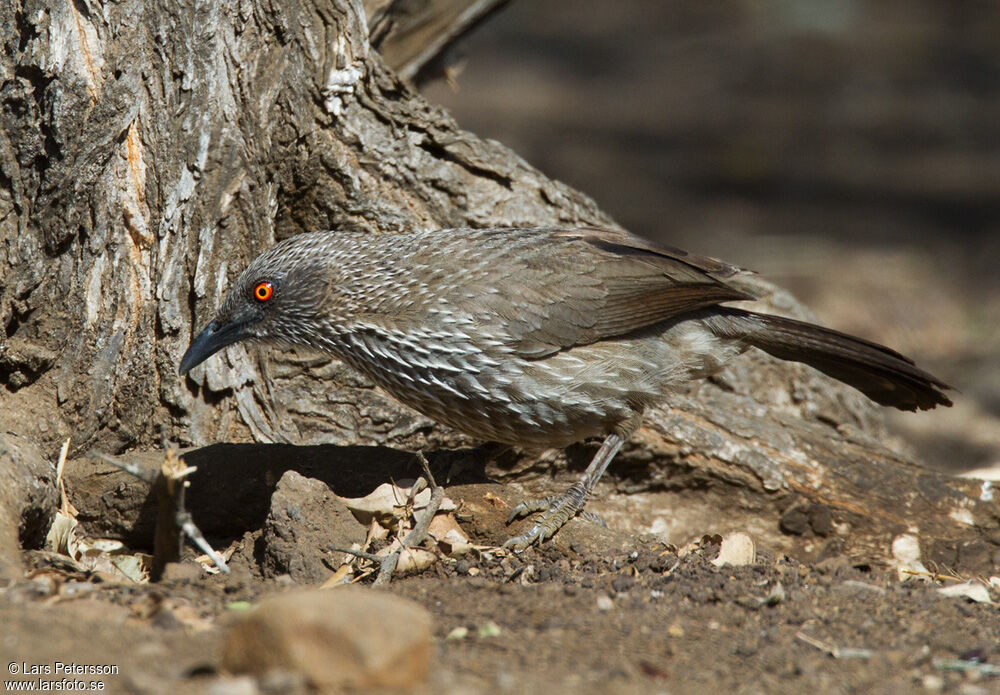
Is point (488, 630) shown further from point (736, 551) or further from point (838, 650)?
point (736, 551)

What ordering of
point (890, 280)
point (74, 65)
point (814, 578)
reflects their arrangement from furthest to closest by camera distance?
point (890, 280) < point (74, 65) < point (814, 578)

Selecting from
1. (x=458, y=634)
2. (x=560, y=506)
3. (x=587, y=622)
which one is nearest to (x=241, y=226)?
(x=560, y=506)

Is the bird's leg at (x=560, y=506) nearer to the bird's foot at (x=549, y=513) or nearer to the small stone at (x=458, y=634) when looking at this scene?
the bird's foot at (x=549, y=513)

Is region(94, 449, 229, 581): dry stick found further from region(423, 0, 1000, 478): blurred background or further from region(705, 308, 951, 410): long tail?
region(423, 0, 1000, 478): blurred background

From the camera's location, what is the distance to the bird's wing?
13.5 feet

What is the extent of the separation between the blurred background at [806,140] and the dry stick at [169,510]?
Answer: 154 inches

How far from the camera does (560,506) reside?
159 inches

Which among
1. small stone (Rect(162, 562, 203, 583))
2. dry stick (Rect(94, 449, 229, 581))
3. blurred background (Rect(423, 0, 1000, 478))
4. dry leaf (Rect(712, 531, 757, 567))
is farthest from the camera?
blurred background (Rect(423, 0, 1000, 478))

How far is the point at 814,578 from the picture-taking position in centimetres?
350

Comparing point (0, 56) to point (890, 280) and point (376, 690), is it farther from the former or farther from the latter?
point (890, 280)

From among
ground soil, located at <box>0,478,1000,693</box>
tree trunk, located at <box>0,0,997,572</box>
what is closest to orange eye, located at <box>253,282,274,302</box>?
tree trunk, located at <box>0,0,997,572</box>

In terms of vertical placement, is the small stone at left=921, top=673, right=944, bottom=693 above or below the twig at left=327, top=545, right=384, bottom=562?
above

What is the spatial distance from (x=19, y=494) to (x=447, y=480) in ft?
5.30

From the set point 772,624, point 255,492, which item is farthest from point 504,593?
point 255,492
